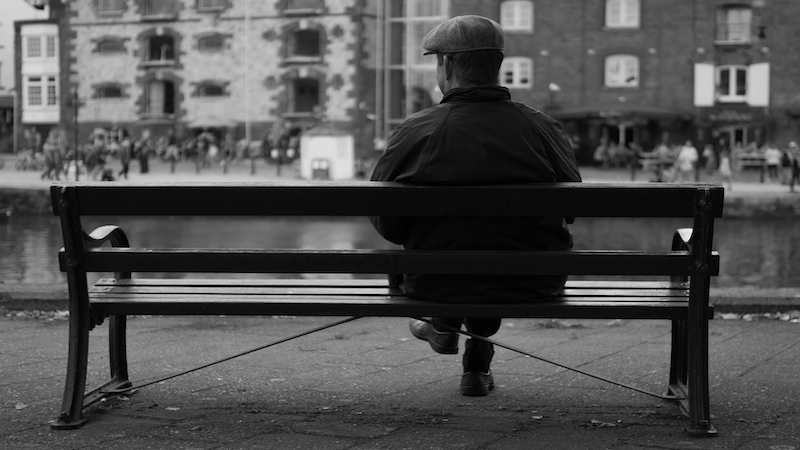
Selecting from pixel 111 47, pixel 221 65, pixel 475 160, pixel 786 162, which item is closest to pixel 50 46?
pixel 111 47

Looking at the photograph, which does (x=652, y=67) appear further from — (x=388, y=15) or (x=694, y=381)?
(x=694, y=381)

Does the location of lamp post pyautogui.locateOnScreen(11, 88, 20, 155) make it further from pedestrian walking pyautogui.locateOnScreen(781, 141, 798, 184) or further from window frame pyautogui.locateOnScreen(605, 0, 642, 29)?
pedestrian walking pyautogui.locateOnScreen(781, 141, 798, 184)

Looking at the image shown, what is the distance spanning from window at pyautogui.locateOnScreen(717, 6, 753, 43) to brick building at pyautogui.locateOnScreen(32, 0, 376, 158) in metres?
15.0

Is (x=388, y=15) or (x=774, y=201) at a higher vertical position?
(x=388, y=15)

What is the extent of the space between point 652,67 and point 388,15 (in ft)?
40.4

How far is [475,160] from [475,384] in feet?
2.87

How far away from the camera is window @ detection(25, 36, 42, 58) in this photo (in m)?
56.7

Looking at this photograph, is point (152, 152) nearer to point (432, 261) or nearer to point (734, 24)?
point (734, 24)

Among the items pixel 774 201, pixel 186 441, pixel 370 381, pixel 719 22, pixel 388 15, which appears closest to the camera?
pixel 186 441

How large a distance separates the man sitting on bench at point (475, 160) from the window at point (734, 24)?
143 ft

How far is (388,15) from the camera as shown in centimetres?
5062

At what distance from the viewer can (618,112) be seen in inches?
1647

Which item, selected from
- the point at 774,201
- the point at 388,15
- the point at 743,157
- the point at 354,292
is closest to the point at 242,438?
the point at 354,292

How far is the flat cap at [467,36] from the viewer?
11.9ft
